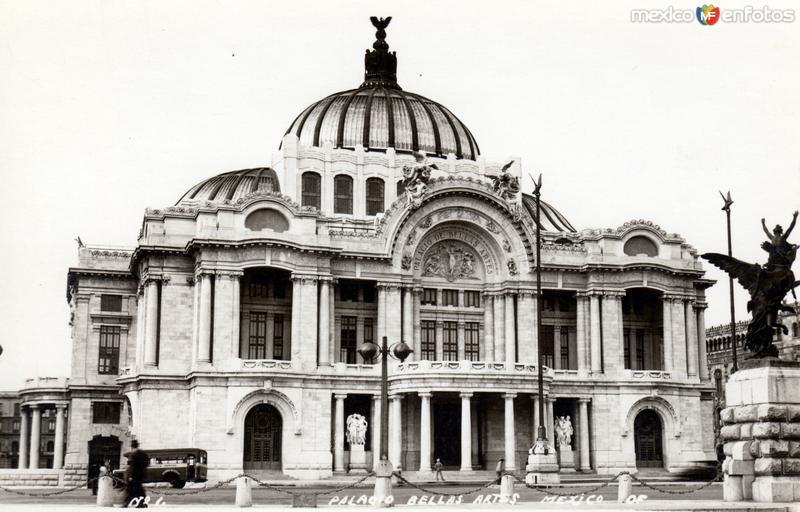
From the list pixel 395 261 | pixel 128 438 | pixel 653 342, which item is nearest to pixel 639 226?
pixel 653 342

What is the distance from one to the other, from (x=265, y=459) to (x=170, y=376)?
23.3ft

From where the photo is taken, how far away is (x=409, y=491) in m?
50.4

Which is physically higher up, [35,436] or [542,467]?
[35,436]

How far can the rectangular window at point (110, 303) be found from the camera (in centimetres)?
7381

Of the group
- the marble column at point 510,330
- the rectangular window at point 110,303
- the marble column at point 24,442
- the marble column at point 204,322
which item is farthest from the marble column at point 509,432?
the marble column at point 24,442

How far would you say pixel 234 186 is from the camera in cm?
7575

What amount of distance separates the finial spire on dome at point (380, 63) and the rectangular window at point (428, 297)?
21487mm

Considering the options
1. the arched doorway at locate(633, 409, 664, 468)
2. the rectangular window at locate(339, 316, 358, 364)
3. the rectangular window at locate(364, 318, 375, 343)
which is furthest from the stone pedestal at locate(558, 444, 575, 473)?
the rectangular window at locate(339, 316, 358, 364)

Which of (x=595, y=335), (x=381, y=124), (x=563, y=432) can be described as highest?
(x=381, y=124)

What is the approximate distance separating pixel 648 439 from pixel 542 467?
2087 centimetres

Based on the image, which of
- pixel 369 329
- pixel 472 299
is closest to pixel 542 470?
pixel 369 329

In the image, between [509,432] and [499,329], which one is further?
[499,329]

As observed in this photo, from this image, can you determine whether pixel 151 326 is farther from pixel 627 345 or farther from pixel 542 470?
→ pixel 627 345

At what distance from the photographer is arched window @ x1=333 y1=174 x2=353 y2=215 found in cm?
7425
